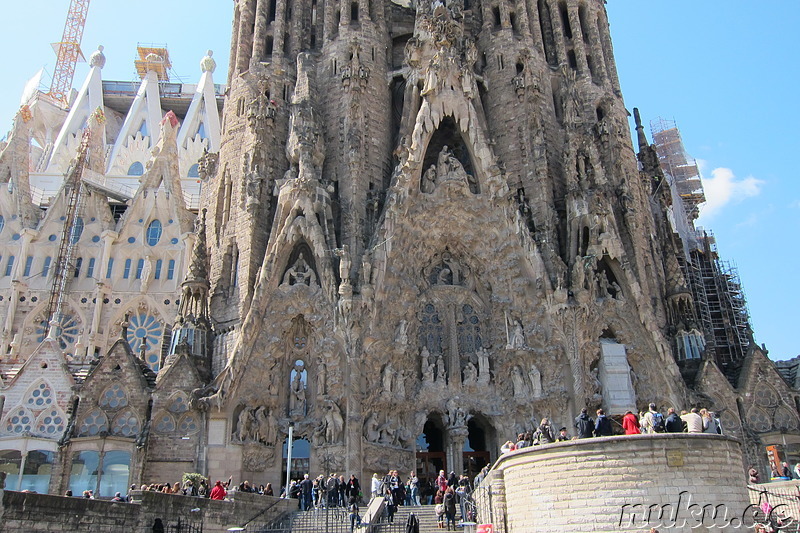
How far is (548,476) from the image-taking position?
14961 millimetres

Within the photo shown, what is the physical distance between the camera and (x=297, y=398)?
77.6 ft

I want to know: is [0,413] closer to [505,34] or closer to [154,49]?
[505,34]

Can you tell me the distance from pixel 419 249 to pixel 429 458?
723 cm

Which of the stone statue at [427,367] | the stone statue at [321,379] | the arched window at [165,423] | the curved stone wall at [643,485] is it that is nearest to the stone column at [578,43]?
the stone statue at [427,367]

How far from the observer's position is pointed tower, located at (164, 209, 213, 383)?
23.6 m

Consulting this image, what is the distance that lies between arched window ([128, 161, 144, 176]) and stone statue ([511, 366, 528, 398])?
109 ft

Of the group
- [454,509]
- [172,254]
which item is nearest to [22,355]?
[172,254]

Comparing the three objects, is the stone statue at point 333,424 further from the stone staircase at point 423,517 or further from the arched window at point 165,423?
the arched window at point 165,423

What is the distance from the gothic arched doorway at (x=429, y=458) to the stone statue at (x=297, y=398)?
13.8 ft

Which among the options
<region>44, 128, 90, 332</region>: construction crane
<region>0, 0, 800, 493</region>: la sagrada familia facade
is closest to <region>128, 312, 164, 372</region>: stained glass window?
<region>0, 0, 800, 493</region>: la sagrada familia facade

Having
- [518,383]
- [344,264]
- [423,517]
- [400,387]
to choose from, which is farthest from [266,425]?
[518,383]

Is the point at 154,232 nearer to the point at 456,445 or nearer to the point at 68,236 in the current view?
the point at 68,236

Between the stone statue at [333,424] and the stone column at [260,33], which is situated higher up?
the stone column at [260,33]

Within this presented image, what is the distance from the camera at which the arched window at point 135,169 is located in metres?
49.1
